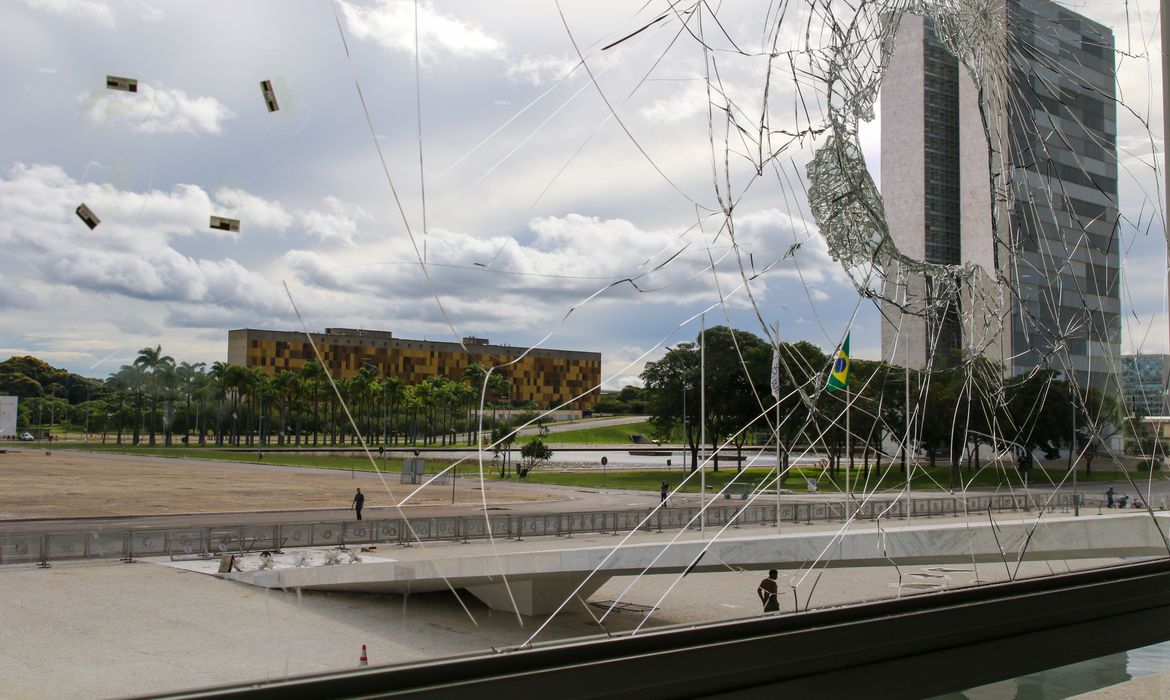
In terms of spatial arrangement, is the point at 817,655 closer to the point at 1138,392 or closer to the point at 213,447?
the point at 213,447

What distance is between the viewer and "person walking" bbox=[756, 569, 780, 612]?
194cm

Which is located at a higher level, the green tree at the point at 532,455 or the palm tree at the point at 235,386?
the palm tree at the point at 235,386

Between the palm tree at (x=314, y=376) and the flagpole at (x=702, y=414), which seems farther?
the flagpole at (x=702, y=414)

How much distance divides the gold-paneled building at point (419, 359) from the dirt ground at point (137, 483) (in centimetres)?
21

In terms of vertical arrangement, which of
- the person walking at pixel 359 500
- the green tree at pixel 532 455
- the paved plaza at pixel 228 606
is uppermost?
the green tree at pixel 532 455

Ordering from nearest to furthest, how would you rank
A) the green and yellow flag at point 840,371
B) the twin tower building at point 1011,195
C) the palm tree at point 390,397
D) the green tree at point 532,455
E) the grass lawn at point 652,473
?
the palm tree at point 390,397
the grass lawn at point 652,473
the green tree at point 532,455
the green and yellow flag at point 840,371
the twin tower building at point 1011,195

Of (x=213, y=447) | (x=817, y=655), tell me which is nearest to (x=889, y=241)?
(x=817, y=655)

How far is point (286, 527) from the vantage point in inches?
171

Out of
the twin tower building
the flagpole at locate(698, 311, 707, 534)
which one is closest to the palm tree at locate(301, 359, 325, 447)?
the flagpole at locate(698, 311, 707, 534)

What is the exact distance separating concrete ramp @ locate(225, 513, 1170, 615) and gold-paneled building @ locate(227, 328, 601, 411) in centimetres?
30

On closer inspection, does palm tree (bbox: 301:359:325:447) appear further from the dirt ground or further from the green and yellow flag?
the green and yellow flag

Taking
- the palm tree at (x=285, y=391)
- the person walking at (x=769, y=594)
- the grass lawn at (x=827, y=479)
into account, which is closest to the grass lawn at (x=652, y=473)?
the grass lawn at (x=827, y=479)

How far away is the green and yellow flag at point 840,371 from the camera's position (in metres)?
2.11

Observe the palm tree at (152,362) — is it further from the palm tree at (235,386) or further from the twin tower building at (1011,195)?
the twin tower building at (1011,195)
